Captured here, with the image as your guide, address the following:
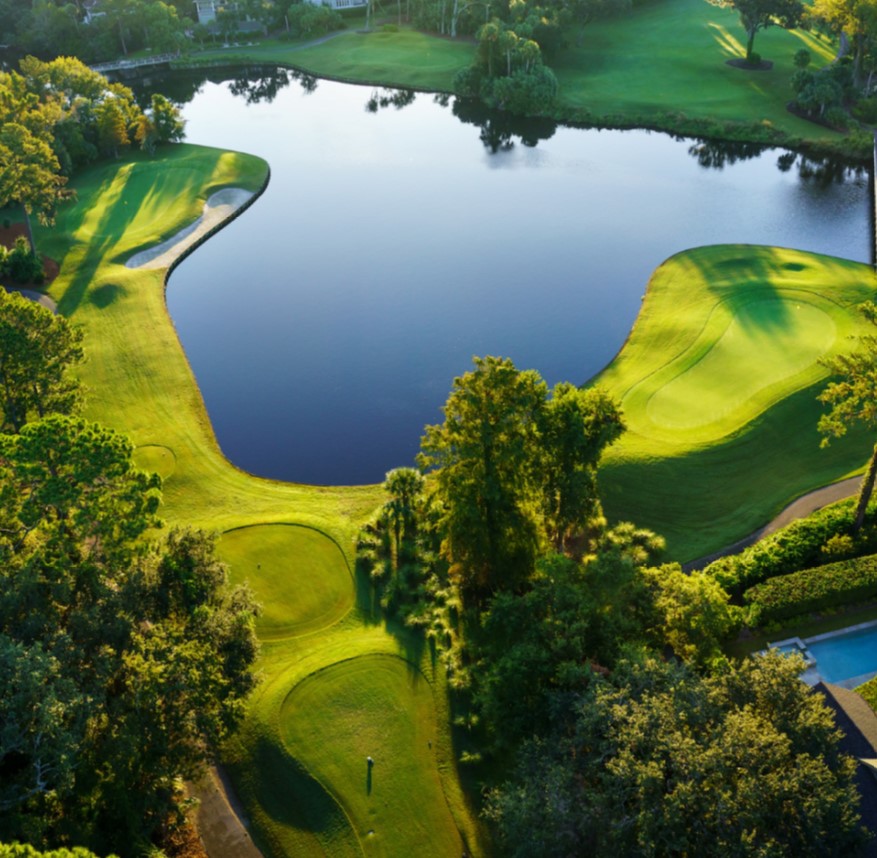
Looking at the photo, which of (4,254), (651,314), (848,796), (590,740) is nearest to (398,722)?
(590,740)

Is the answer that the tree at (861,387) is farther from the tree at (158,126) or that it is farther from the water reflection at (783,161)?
the tree at (158,126)

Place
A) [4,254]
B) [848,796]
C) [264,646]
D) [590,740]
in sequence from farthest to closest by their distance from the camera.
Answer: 1. [4,254]
2. [264,646]
3. [590,740]
4. [848,796]

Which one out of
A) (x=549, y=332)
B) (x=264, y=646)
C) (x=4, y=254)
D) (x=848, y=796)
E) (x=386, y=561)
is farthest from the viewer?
(x=4, y=254)

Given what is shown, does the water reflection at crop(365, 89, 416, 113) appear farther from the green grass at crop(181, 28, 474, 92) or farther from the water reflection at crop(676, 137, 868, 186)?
the water reflection at crop(676, 137, 868, 186)

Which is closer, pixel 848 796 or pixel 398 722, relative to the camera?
pixel 848 796

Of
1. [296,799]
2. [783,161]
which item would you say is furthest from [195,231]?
[783,161]

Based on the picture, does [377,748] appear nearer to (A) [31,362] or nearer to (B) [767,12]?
(A) [31,362]

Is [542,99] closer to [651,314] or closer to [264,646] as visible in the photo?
[651,314]
